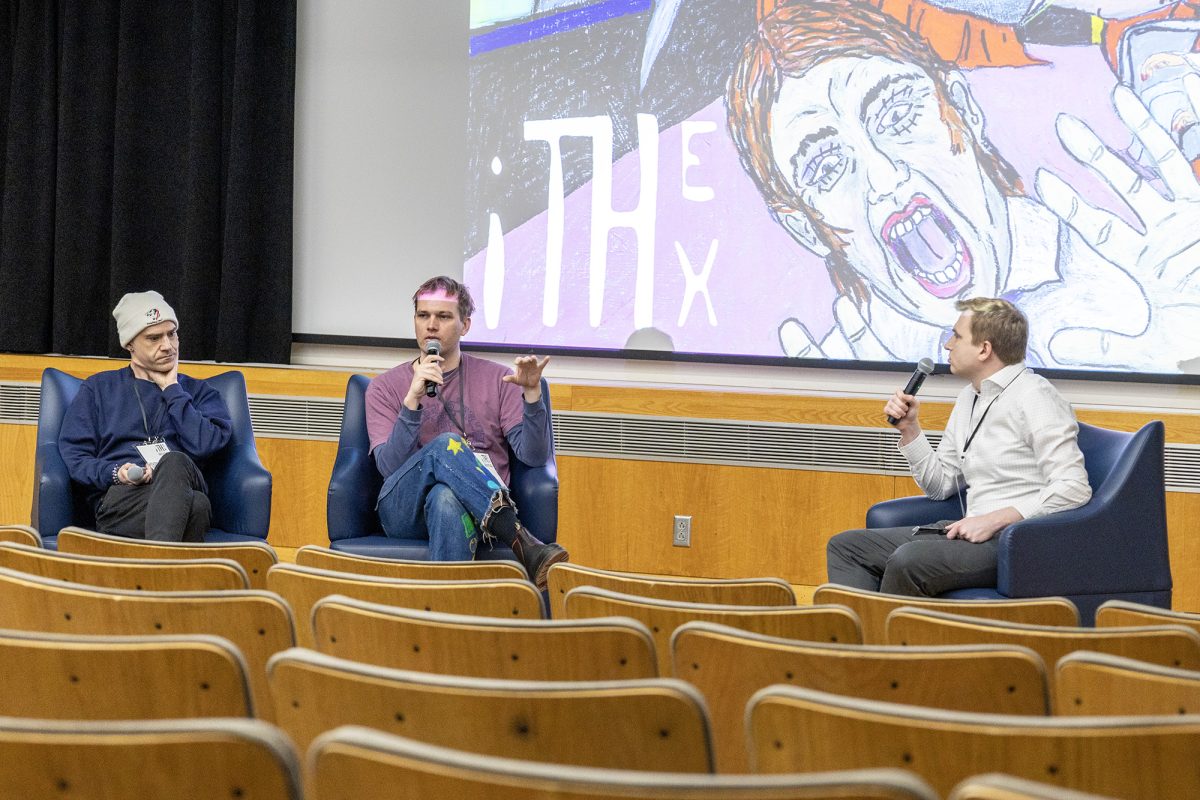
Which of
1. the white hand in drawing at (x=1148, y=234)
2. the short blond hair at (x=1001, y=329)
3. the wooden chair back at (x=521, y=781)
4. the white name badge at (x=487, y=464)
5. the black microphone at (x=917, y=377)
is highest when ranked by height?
the white hand in drawing at (x=1148, y=234)

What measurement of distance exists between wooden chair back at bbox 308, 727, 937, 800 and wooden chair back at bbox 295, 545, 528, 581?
1.72 metres

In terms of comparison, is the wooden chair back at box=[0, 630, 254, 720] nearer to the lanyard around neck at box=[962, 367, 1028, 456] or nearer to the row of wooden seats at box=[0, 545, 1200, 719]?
the row of wooden seats at box=[0, 545, 1200, 719]

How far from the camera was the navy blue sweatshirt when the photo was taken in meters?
4.37

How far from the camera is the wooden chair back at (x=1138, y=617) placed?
2.58 metres

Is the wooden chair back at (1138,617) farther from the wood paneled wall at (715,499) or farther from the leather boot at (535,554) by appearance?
the wood paneled wall at (715,499)

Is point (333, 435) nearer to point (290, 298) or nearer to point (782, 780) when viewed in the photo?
point (290, 298)

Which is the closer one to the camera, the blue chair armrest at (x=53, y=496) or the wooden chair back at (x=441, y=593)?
the wooden chair back at (x=441, y=593)

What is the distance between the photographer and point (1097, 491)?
13.1 ft

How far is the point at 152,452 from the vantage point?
4391 mm

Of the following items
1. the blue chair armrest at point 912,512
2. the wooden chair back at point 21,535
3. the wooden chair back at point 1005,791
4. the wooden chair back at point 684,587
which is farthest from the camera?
the blue chair armrest at point 912,512

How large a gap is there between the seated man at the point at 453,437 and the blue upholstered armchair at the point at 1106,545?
1.47m

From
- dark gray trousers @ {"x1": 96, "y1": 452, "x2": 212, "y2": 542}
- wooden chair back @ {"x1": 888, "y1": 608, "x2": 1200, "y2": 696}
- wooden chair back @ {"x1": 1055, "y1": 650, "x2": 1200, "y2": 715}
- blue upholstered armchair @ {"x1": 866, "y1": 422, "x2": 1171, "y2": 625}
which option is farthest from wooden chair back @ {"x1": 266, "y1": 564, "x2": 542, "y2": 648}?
blue upholstered armchair @ {"x1": 866, "y1": 422, "x2": 1171, "y2": 625}

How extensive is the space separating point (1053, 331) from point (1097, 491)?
1.67m

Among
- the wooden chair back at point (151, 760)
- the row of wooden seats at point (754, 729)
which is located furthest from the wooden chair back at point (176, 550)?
the wooden chair back at point (151, 760)
